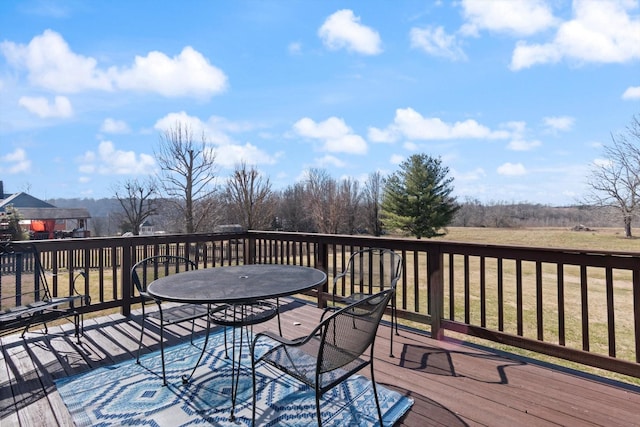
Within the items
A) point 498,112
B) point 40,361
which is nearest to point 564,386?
point 40,361

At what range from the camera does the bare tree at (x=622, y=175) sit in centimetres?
1706

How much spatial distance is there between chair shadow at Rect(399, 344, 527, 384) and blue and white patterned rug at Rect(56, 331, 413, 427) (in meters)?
0.53

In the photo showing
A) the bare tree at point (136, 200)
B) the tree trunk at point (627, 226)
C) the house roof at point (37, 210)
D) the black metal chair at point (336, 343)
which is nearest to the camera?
the black metal chair at point (336, 343)

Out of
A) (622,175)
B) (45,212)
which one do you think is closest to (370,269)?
(622,175)

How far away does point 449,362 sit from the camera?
8.43ft

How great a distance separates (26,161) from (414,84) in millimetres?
29794

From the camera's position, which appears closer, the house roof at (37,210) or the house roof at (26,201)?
the house roof at (37,210)

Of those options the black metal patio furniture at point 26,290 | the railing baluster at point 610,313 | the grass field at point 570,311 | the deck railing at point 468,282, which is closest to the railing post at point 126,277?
the deck railing at point 468,282

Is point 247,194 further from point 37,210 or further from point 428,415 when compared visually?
point 37,210

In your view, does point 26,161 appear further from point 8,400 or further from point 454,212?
point 454,212

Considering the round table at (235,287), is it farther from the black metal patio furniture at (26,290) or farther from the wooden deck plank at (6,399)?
the black metal patio furniture at (26,290)

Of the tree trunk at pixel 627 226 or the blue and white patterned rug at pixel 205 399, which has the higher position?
the tree trunk at pixel 627 226

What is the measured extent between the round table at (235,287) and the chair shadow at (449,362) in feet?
3.47

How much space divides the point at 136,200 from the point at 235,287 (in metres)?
19.9
